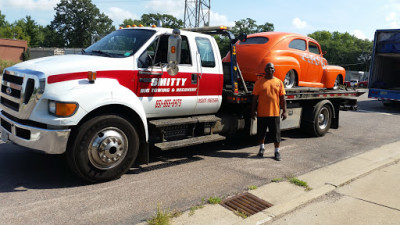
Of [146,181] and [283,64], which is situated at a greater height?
[283,64]

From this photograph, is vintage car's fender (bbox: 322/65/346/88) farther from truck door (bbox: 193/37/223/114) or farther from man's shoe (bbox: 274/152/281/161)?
truck door (bbox: 193/37/223/114)

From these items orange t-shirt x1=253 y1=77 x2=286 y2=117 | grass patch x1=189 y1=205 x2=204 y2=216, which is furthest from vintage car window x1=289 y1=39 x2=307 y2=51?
grass patch x1=189 y1=205 x2=204 y2=216

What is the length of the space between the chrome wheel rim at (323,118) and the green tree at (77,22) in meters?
85.5

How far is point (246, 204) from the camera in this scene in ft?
14.4

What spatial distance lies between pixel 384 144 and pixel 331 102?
1.86 metres

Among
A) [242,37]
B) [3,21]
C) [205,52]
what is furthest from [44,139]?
[3,21]

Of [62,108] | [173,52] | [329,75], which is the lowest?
[62,108]

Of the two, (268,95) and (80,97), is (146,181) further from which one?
(268,95)

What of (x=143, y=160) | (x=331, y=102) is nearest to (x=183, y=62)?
(x=143, y=160)

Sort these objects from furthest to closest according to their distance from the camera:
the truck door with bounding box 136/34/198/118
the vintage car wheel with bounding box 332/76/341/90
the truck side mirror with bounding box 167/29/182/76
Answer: the vintage car wheel with bounding box 332/76/341/90 → the truck door with bounding box 136/34/198/118 → the truck side mirror with bounding box 167/29/182/76

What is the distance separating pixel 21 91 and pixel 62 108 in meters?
0.71

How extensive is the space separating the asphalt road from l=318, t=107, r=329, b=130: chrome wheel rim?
113 centimetres

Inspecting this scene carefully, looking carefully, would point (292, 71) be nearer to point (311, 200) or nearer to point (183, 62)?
point (183, 62)

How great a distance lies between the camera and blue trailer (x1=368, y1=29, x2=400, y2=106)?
1484cm
